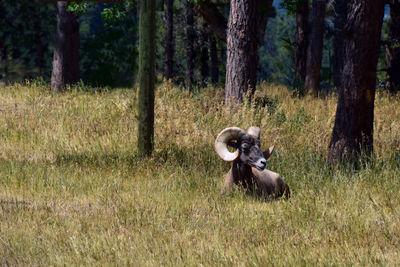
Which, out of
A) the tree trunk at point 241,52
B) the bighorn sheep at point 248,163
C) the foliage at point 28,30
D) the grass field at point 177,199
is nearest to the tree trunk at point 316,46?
the tree trunk at point 241,52

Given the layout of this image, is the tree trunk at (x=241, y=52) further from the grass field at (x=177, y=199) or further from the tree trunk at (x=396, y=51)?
the tree trunk at (x=396, y=51)

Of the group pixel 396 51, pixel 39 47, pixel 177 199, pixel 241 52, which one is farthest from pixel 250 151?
pixel 39 47

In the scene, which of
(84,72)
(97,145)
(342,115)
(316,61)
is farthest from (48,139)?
(84,72)

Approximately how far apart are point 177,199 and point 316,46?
1455cm

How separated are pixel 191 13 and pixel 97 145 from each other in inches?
781

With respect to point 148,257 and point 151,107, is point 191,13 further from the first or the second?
point 148,257

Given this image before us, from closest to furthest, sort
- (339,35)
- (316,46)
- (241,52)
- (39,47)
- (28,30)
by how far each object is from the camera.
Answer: (241,52) → (316,46) → (339,35) → (28,30) → (39,47)

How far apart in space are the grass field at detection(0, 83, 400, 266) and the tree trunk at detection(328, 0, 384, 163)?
0.52 m

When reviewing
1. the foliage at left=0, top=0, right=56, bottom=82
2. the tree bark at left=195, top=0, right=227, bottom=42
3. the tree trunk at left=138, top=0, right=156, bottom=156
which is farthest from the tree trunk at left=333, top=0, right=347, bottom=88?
the foliage at left=0, top=0, right=56, bottom=82

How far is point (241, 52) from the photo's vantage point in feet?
41.9

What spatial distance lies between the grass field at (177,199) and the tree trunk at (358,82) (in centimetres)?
52

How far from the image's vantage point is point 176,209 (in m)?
6.76

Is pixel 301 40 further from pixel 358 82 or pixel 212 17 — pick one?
pixel 358 82

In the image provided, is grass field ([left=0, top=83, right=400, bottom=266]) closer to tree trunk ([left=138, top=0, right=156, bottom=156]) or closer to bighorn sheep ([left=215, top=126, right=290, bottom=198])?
bighorn sheep ([left=215, top=126, right=290, bottom=198])
